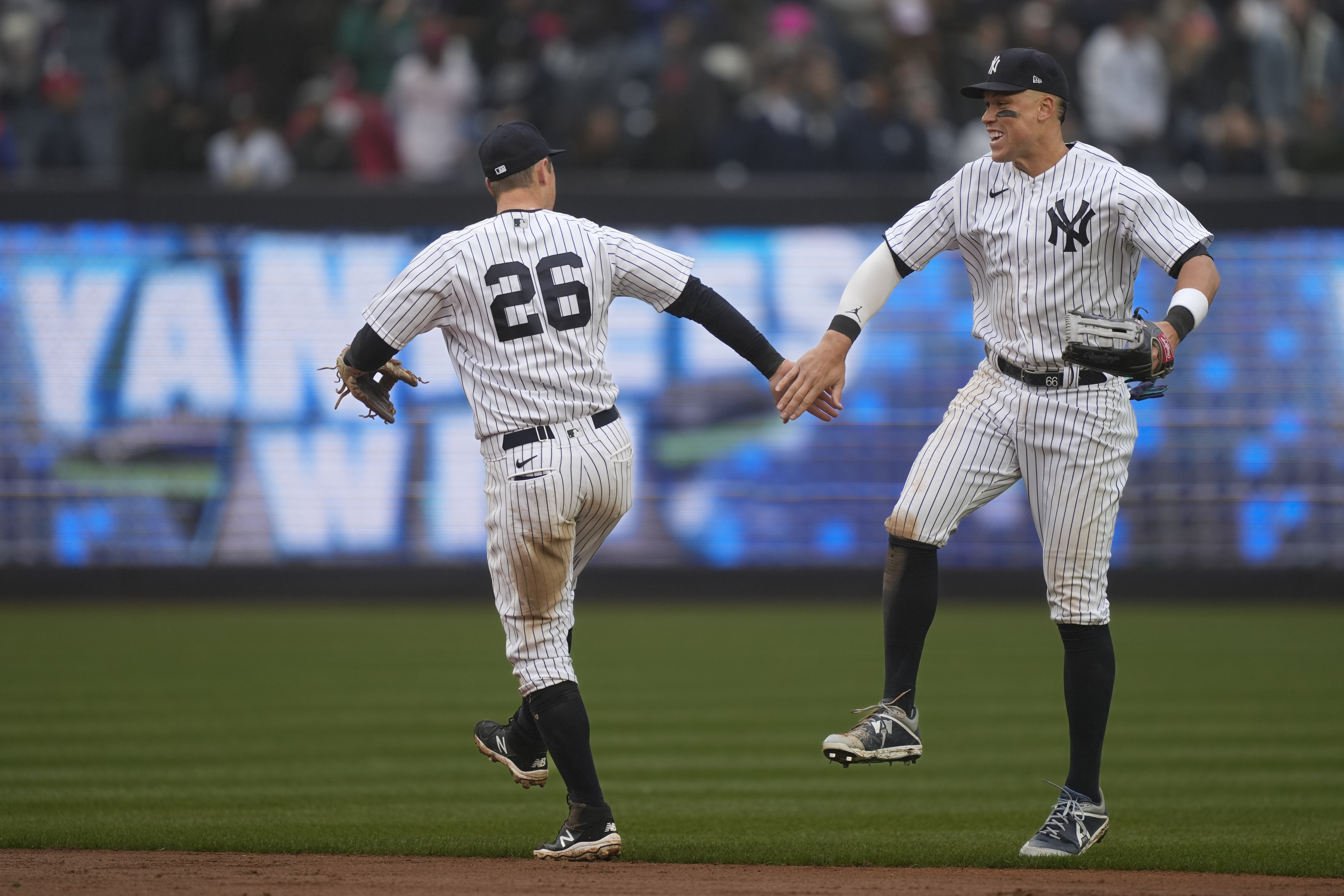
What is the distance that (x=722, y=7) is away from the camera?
16797mm

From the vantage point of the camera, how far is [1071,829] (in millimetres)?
5668

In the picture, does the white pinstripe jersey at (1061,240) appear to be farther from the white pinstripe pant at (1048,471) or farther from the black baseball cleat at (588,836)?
the black baseball cleat at (588,836)

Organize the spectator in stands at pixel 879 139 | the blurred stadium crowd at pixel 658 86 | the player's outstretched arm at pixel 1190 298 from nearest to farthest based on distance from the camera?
the player's outstretched arm at pixel 1190 298 < the spectator in stands at pixel 879 139 < the blurred stadium crowd at pixel 658 86

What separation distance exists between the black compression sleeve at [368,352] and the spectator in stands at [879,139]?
389 inches

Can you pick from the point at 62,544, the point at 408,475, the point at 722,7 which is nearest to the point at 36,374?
the point at 62,544

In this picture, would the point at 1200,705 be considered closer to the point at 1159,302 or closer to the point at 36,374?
the point at 1159,302

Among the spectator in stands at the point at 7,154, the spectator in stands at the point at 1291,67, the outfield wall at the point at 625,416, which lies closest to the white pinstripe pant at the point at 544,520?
the outfield wall at the point at 625,416

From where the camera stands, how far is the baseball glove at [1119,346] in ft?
16.9

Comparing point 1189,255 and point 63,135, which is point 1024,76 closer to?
point 1189,255

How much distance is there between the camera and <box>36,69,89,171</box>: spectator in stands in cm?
1513

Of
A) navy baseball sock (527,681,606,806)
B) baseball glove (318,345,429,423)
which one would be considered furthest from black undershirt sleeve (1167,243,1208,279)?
baseball glove (318,345,429,423)

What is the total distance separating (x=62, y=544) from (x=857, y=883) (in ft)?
35.1

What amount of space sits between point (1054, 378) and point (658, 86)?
1057 cm

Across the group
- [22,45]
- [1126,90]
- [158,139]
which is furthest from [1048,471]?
[22,45]
